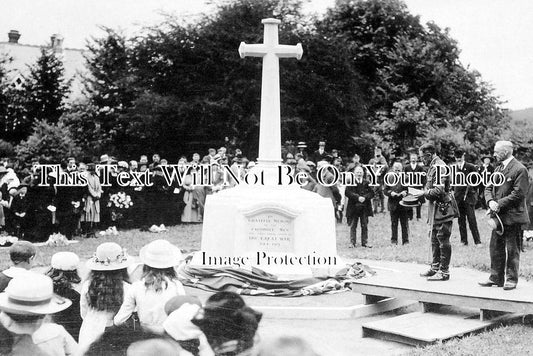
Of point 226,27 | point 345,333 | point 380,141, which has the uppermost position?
point 226,27

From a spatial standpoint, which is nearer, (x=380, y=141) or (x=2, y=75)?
(x=2, y=75)

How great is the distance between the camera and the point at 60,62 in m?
25.8

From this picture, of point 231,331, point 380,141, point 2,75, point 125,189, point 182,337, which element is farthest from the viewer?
point 380,141

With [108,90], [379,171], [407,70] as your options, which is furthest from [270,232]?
[407,70]

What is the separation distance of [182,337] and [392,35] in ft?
99.8

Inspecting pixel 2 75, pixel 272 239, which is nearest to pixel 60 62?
pixel 2 75

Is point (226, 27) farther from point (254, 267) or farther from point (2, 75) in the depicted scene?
point (254, 267)

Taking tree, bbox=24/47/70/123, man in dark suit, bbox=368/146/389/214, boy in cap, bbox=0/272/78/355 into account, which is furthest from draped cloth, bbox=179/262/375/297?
tree, bbox=24/47/70/123

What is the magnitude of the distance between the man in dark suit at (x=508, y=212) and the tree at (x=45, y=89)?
19.5 metres

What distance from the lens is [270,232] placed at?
34.9ft

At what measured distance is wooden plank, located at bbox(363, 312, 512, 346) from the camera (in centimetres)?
707

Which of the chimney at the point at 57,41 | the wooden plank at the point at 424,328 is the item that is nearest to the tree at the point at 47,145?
the chimney at the point at 57,41

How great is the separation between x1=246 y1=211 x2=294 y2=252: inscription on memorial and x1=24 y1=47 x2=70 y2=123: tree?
640 inches

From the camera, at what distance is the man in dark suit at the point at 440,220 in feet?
29.6
